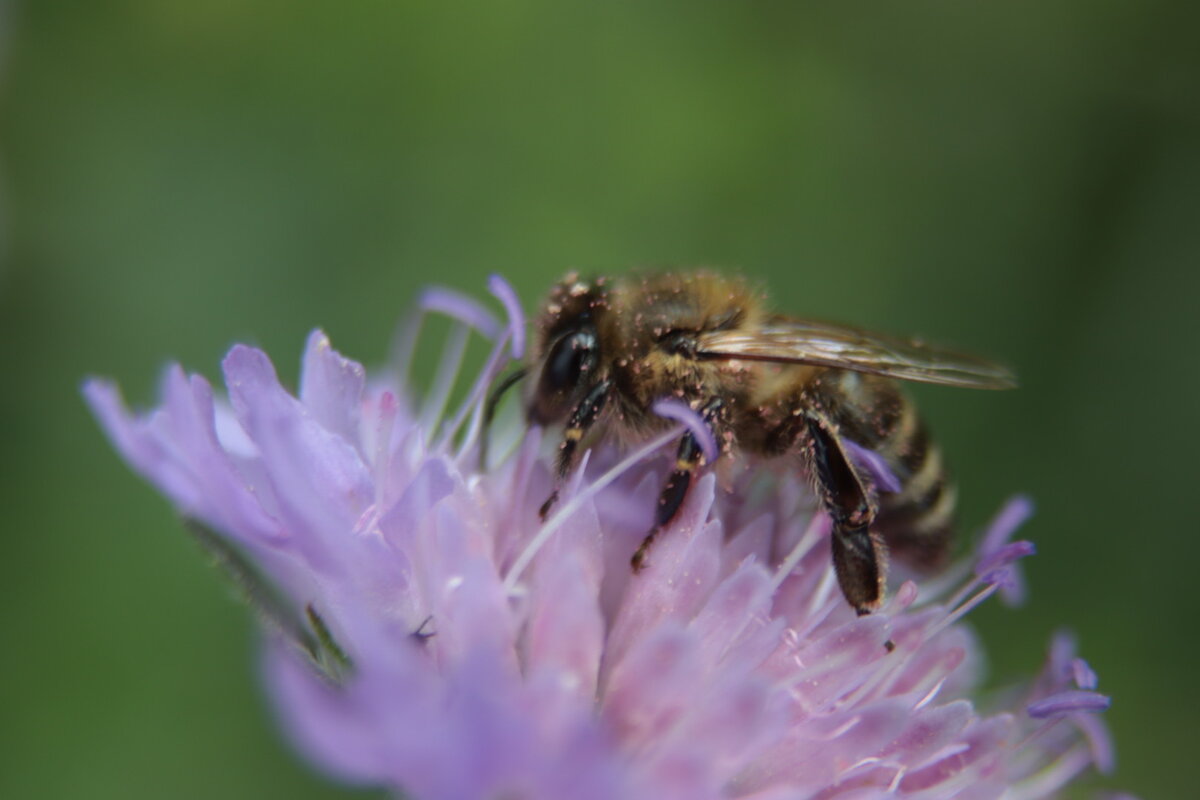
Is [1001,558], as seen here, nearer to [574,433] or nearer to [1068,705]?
[1068,705]

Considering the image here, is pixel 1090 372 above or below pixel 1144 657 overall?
above

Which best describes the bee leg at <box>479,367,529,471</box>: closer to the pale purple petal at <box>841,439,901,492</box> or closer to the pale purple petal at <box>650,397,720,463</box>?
the pale purple petal at <box>650,397,720,463</box>

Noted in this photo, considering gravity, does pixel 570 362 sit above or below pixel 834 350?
below

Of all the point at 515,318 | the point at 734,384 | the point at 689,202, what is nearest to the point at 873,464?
the point at 734,384

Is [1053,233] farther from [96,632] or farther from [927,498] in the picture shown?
[96,632]

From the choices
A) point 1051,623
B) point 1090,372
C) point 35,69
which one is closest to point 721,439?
point 1051,623

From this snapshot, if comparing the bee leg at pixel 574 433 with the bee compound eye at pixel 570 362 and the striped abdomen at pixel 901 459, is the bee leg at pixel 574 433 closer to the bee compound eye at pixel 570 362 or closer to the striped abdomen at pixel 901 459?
the bee compound eye at pixel 570 362

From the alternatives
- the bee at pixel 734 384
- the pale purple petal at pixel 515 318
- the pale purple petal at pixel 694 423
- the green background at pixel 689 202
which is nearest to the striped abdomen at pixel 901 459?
the bee at pixel 734 384
